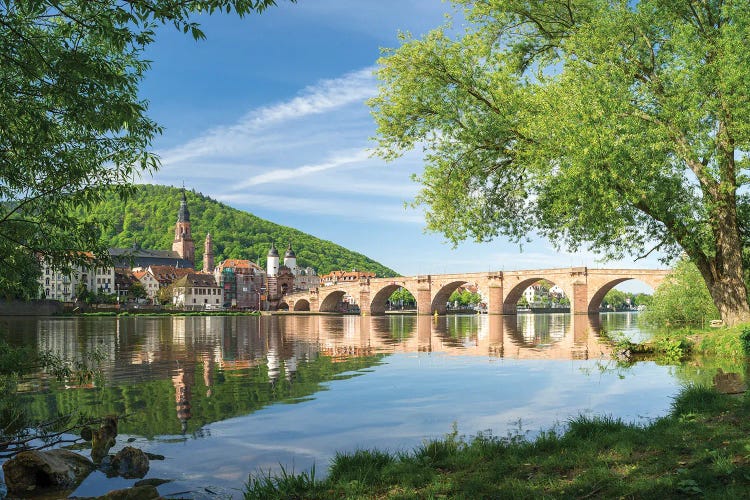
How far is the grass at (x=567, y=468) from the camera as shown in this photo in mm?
6344

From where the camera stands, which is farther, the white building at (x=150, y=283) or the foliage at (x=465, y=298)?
the foliage at (x=465, y=298)

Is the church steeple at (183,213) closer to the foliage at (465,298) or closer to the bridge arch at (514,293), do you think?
the foliage at (465,298)

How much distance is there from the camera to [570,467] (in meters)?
7.43

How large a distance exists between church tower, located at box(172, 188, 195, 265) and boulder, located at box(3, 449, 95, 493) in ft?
594

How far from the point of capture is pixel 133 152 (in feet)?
31.4

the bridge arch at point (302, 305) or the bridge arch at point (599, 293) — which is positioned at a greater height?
the bridge arch at point (599, 293)

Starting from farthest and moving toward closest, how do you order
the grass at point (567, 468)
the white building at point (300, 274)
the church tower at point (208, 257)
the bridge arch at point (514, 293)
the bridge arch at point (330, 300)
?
the church tower at point (208, 257) → the white building at point (300, 274) → the bridge arch at point (330, 300) → the bridge arch at point (514, 293) → the grass at point (567, 468)

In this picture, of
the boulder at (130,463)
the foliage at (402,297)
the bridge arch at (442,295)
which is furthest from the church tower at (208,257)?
the boulder at (130,463)

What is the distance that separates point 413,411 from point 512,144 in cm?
1104

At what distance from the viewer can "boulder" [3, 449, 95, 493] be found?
8.16m

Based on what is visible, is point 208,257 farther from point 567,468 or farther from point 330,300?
point 567,468

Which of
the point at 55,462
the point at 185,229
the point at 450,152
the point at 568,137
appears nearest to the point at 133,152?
the point at 55,462

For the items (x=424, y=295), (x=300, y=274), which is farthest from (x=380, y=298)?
(x=300, y=274)

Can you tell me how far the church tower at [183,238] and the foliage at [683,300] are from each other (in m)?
163
